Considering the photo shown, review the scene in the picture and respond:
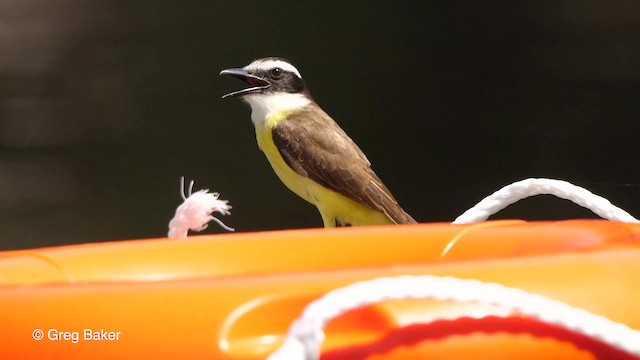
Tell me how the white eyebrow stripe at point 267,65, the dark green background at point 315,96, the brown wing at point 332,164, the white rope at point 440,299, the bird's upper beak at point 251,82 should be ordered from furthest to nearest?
1. the dark green background at point 315,96
2. the white eyebrow stripe at point 267,65
3. the bird's upper beak at point 251,82
4. the brown wing at point 332,164
5. the white rope at point 440,299

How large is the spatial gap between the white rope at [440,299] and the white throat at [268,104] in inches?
94.0

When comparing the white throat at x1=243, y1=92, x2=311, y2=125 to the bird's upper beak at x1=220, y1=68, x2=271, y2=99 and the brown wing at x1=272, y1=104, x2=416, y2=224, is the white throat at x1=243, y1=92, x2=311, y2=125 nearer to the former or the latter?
the bird's upper beak at x1=220, y1=68, x2=271, y2=99

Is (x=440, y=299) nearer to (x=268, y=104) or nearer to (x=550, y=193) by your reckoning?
(x=550, y=193)

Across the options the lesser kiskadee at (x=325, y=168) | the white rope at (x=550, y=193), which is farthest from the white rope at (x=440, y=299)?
the lesser kiskadee at (x=325, y=168)

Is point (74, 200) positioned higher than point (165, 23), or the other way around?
point (165, 23)

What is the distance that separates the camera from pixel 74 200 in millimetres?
3508

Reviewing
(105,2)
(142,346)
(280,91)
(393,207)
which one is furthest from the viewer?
(105,2)

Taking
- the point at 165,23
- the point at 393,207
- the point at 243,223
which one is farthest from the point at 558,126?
the point at 165,23

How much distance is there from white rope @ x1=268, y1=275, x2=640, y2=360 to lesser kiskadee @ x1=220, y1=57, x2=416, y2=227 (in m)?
2.08

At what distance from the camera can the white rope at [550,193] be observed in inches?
52.5

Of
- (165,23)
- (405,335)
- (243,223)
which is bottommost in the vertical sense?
(405,335)

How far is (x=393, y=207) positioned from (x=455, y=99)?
85 cm

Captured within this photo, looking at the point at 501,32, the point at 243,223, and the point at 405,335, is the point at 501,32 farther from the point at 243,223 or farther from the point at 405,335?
the point at 405,335

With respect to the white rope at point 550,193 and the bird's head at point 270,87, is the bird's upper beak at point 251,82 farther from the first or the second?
the white rope at point 550,193
